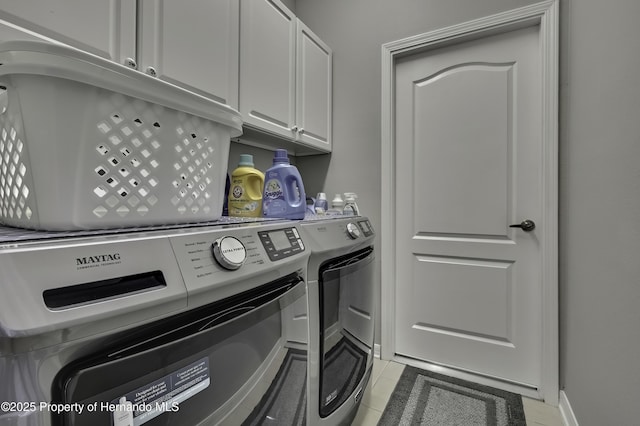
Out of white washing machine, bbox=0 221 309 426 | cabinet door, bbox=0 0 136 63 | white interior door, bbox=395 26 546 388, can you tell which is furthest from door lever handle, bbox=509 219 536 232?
cabinet door, bbox=0 0 136 63

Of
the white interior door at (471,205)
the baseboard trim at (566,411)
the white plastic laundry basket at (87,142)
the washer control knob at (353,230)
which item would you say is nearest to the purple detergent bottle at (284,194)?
the washer control knob at (353,230)

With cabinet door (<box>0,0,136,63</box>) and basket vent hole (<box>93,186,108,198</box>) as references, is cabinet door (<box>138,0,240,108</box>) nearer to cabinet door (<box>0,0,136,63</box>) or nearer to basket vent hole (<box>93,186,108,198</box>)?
cabinet door (<box>0,0,136,63</box>)

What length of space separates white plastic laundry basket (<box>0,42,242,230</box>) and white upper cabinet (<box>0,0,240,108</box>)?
39 cm

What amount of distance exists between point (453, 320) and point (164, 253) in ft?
6.18

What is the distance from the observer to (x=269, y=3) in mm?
1641

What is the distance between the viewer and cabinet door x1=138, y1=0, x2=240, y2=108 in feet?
3.59

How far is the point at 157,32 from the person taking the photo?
111 centimetres

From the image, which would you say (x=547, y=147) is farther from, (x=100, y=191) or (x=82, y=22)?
(x=82, y=22)

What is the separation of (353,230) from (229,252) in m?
0.67

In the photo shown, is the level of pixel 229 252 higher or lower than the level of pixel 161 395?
higher

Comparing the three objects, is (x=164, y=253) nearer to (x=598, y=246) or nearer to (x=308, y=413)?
(x=308, y=413)

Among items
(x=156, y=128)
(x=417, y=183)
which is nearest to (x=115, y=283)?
(x=156, y=128)

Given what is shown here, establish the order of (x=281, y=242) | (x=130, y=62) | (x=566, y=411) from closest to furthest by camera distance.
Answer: (x=281, y=242), (x=130, y=62), (x=566, y=411)

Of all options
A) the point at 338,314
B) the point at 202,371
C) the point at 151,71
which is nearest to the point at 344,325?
the point at 338,314
